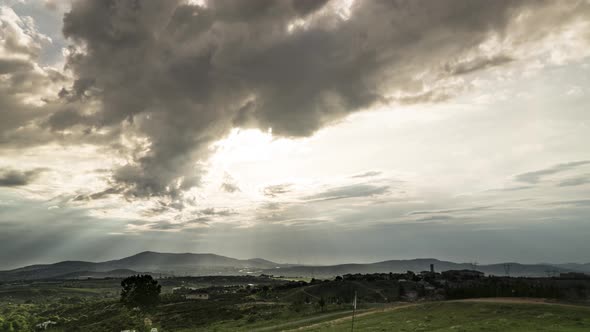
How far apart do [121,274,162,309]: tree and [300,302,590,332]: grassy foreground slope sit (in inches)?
4200

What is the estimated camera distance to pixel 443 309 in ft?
284

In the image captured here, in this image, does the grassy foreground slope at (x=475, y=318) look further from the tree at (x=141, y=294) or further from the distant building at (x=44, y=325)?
the distant building at (x=44, y=325)

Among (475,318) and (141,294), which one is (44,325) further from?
(475,318)

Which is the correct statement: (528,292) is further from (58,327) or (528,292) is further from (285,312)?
(58,327)

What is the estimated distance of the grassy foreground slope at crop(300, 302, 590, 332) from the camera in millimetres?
61281

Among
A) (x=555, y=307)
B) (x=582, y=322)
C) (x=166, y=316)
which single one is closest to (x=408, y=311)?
(x=555, y=307)

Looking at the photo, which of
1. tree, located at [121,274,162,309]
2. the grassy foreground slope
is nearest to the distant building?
tree, located at [121,274,162,309]

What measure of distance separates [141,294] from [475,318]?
139130 mm

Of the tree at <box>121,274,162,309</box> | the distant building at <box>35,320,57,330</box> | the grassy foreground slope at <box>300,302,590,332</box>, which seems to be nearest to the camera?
the grassy foreground slope at <box>300,302,590,332</box>

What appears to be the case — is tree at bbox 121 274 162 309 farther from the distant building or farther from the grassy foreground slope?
the grassy foreground slope

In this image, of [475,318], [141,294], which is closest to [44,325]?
[141,294]

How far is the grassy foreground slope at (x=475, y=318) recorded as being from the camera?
61281 mm

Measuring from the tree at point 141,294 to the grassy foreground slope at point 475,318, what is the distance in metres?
107

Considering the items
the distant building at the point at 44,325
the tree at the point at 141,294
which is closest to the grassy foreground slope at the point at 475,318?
the tree at the point at 141,294
